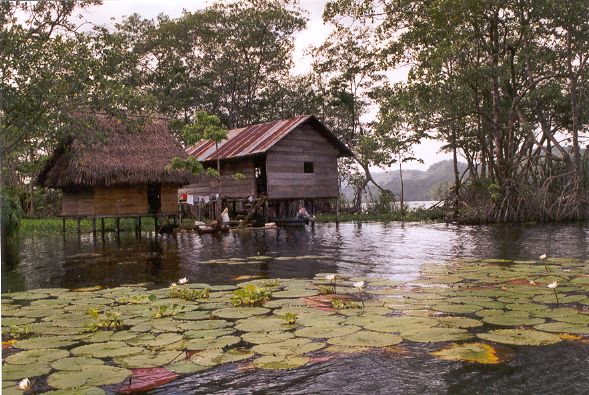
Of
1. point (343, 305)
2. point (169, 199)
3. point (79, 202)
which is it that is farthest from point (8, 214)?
point (343, 305)

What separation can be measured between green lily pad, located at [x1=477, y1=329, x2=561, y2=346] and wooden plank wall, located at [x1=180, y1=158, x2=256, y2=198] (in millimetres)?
21305

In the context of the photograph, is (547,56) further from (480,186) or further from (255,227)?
(255,227)

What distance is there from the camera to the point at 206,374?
14.1 ft

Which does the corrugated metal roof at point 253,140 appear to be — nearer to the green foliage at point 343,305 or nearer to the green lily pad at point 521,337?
the green foliage at point 343,305

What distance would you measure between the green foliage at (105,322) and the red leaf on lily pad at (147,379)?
1549mm

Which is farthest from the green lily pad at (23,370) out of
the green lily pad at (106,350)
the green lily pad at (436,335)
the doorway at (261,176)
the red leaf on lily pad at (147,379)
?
the doorway at (261,176)

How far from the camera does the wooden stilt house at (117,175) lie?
2156 cm

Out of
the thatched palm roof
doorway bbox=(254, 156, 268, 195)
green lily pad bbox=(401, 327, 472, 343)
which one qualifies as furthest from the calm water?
doorway bbox=(254, 156, 268, 195)

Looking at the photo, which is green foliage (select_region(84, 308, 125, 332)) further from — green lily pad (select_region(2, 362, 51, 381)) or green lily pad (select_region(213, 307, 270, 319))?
green lily pad (select_region(2, 362, 51, 381))

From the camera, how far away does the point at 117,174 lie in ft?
71.6

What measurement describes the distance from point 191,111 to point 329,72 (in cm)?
946

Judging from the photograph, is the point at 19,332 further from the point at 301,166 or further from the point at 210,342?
the point at 301,166

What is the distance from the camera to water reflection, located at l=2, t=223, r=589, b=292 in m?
9.97

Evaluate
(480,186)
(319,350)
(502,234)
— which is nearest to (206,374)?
(319,350)
